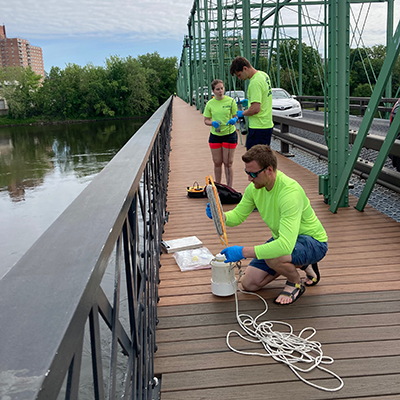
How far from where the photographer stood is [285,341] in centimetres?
248

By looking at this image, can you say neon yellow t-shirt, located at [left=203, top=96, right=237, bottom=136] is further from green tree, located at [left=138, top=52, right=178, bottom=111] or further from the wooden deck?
green tree, located at [left=138, top=52, right=178, bottom=111]

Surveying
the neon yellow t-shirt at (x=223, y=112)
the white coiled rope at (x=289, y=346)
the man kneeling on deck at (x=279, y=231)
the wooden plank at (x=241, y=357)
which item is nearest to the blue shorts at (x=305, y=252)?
the man kneeling on deck at (x=279, y=231)

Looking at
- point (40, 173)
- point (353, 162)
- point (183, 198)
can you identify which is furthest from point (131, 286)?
point (40, 173)

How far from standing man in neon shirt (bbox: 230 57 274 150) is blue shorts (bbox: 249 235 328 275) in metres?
2.36

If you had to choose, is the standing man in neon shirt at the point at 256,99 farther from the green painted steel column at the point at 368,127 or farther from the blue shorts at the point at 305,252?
the blue shorts at the point at 305,252

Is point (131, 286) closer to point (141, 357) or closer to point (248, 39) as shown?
point (141, 357)

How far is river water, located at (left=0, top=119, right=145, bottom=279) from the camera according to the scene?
1669 centimetres

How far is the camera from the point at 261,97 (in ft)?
16.6

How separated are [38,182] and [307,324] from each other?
85.8 feet

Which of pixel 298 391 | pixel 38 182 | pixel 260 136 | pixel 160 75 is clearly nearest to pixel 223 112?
pixel 260 136

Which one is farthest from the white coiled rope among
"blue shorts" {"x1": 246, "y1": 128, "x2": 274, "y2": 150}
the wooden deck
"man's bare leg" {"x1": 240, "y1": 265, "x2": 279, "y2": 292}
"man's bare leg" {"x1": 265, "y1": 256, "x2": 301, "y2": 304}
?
"blue shorts" {"x1": 246, "y1": 128, "x2": 274, "y2": 150}

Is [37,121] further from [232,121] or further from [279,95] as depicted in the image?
[232,121]

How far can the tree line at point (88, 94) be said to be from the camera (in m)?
82.9

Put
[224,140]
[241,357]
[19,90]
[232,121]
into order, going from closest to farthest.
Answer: [241,357]
[232,121]
[224,140]
[19,90]
